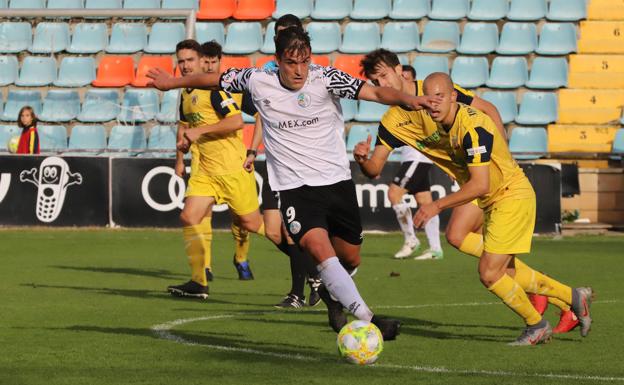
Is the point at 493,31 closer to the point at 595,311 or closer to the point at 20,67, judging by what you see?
the point at 20,67

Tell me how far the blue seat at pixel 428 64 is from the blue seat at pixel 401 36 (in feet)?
1.20

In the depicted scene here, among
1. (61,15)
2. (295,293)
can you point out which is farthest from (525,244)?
(61,15)

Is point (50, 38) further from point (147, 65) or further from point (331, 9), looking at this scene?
point (331, 9)

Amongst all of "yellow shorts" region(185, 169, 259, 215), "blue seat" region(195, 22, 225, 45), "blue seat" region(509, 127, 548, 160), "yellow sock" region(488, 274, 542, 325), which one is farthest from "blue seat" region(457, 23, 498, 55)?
"yellow sock" region(488, 274, 542, 325)

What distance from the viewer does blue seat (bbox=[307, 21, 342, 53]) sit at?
2222 centimetres

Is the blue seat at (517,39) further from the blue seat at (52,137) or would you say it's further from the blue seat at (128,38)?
the blue seat at (52,137)

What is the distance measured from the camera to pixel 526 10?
22.3m

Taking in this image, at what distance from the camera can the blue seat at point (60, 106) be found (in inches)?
869

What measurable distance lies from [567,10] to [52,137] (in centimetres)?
971

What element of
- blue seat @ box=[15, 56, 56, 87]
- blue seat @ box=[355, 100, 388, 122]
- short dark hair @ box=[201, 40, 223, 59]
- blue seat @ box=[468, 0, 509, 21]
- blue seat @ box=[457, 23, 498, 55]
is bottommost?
blue seat @ box=[355, 100, 388, 122]

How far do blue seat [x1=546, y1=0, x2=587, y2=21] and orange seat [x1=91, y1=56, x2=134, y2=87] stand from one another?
781cm

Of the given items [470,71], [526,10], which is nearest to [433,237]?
[470,71]

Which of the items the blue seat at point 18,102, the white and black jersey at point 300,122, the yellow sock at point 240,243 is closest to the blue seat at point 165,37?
the blue seat at point 18,102

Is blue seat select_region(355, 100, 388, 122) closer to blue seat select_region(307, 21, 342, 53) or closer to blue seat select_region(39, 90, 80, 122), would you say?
blue seat select_region(307, 21, 342, 53)
